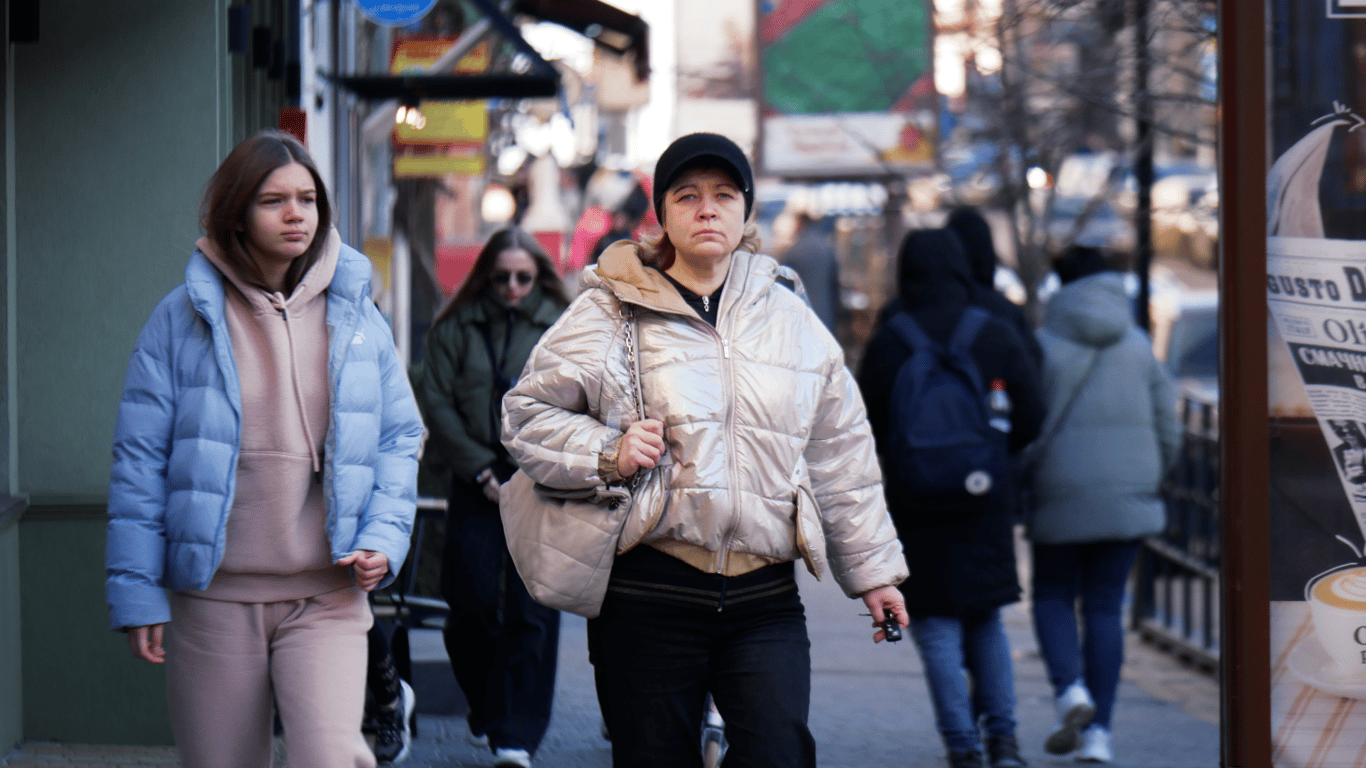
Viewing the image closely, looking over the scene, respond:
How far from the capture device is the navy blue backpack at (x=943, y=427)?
5422 mm

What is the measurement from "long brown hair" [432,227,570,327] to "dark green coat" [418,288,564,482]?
0.04 meters

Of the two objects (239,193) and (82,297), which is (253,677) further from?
(82,297)

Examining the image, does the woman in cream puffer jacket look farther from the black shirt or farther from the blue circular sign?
the blue circular sign

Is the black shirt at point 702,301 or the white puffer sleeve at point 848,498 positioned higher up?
the black shirt at point 702,301

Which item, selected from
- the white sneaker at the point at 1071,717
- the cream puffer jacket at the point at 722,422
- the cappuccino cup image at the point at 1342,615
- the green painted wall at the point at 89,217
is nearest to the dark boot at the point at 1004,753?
the white sneaker at the point at 1071,717

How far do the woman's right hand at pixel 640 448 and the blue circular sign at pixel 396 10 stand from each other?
4.05m

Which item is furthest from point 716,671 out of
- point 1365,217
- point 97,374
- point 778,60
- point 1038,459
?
point 778,60

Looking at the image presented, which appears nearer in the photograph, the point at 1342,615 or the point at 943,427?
the point at 1342,615

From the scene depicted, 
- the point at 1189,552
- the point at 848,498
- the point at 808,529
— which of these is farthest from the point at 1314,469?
the point at 1189,552

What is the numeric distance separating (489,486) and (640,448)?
227cm

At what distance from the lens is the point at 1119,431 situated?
6.36 metres

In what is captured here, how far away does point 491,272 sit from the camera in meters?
5.80

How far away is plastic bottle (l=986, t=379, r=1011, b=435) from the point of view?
18.6ft

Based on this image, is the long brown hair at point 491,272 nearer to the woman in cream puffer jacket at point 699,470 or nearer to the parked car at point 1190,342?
the woman in cream puffer jacket at point 699,470
